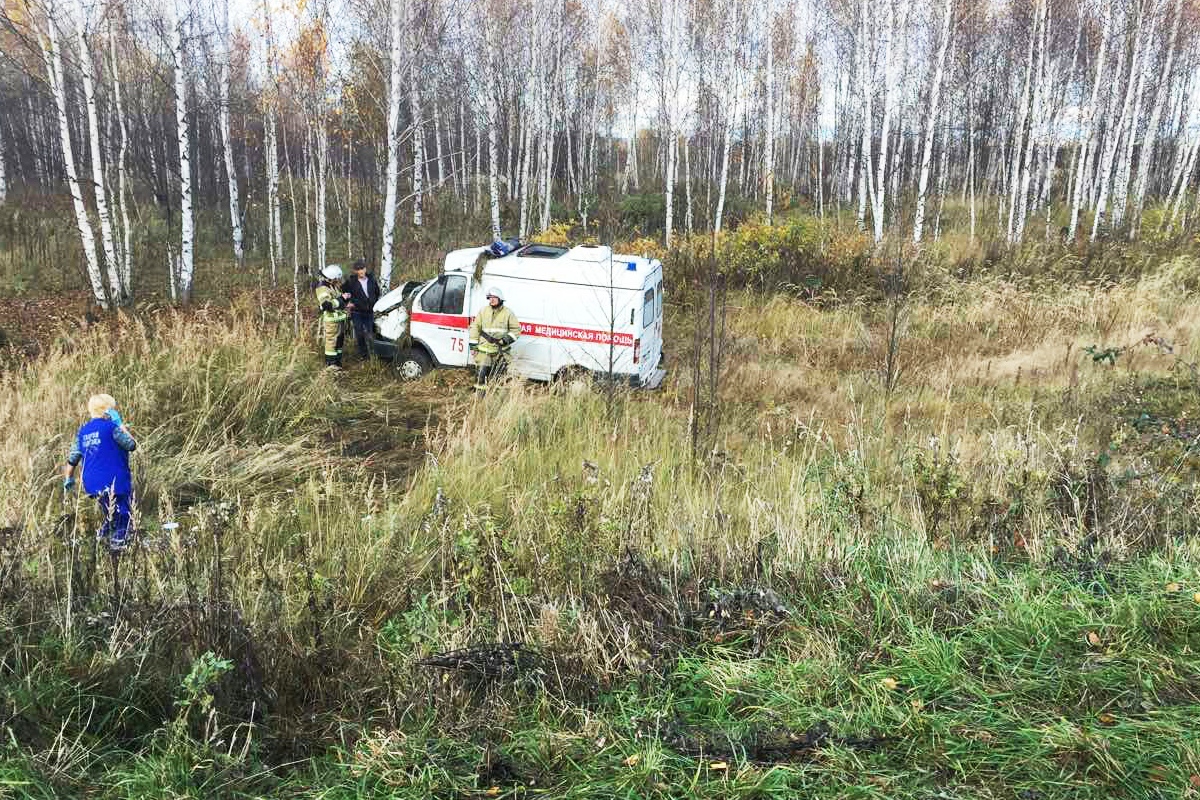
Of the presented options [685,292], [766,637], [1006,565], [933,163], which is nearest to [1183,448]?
[1006,565]

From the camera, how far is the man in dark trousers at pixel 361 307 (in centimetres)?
1088

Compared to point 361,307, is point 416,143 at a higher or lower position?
higher

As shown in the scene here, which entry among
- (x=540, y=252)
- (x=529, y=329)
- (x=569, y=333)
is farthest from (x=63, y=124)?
(x=569, y=333)

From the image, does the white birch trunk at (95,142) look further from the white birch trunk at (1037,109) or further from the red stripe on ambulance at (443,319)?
the white birch trunk at (1037,109)

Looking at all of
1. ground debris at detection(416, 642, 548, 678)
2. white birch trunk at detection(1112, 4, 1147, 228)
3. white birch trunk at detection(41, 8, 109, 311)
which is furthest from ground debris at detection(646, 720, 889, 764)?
white birch trunk at detection(1112, 4, 1147, 228)

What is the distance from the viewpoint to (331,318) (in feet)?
32.8

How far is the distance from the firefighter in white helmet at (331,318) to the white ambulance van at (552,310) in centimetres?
83

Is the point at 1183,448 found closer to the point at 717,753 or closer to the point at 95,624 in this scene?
the point at 717,753

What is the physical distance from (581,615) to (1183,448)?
5318mm

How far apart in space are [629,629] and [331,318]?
7777mm

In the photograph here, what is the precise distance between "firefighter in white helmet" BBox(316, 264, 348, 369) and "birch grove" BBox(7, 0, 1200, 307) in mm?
2665

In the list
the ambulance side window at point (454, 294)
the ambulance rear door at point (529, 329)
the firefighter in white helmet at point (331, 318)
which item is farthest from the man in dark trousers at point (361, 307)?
the ambulance rear door at point (529, 329)

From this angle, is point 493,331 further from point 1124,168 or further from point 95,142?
point 1124,168

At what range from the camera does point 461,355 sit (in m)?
10.1
